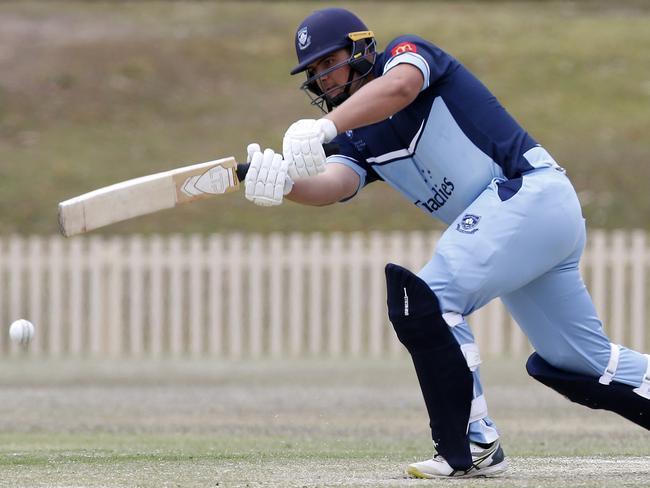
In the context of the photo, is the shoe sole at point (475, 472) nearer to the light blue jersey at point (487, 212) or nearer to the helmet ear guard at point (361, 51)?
the light blue jersey at point (487, 212)

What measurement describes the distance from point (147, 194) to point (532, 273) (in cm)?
140

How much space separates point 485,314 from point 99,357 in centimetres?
422

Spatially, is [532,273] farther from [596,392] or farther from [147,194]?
[147,194]

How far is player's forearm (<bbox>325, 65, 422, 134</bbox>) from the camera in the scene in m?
5.14

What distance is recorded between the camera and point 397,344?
16.1 m

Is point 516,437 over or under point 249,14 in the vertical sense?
under

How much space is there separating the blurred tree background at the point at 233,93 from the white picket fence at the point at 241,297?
9.18 feet

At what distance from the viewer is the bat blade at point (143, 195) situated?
5191 millimetres

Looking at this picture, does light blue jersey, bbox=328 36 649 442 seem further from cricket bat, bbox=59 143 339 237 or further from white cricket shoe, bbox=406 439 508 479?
cricket bat, bbox=59 143 339 237

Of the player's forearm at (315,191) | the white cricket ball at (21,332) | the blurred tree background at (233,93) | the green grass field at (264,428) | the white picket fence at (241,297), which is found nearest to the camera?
the green grass field at (264,428)

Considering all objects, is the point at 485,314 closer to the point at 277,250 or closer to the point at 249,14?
the point at 277,250

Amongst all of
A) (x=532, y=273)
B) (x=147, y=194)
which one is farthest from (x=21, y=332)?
(x=532, y=273)

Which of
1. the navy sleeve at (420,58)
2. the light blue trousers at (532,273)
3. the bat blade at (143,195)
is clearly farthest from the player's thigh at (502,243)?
the bat blade at (143,195)

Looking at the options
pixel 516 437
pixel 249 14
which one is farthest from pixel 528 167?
pixel 249 14
